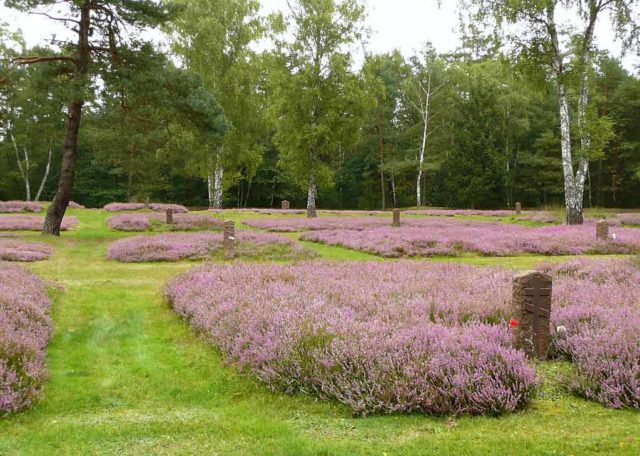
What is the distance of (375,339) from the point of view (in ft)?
18.6

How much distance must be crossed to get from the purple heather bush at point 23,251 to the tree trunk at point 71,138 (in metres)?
3.48

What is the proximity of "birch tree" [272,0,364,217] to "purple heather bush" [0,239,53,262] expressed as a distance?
2075 cm

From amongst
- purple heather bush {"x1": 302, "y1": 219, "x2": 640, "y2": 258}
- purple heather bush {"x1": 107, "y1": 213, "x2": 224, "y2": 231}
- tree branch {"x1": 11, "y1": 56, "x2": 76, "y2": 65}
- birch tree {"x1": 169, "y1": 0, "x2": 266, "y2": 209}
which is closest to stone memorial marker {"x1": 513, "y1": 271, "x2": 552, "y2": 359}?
purple heather bush {"x1": 302, "y1": 219, "x2": 640, "y2": 258}

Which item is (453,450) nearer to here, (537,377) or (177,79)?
(537,377)

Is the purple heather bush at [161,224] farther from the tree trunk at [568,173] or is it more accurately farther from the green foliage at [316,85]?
the tree trunk at [568,173]

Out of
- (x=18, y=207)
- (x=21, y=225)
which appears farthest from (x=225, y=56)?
(x=21, y=225)

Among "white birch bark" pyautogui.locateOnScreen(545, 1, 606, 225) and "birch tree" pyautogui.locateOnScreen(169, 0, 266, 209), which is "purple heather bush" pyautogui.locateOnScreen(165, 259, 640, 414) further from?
"birch tree" pyautogui.locateOnScreen(169, 0, 266, 209)

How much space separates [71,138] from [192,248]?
320 inches

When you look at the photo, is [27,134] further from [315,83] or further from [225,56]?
[315,83]

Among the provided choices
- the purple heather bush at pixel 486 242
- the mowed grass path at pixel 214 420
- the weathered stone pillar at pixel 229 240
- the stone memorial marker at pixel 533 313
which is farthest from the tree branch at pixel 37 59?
the stone memorial marker at pixel 533 313

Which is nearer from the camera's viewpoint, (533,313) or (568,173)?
(533,313)

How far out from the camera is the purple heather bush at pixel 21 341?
5.09 meters

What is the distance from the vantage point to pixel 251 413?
497cm

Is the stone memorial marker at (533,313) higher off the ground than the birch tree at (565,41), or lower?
lower
